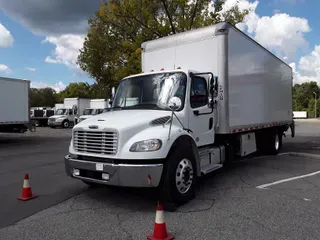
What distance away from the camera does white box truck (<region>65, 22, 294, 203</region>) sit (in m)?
5.20

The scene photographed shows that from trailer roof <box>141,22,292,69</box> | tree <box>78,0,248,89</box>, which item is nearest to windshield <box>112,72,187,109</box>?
trailer roof <box>141,22,292,69</box>

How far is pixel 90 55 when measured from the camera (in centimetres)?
2758

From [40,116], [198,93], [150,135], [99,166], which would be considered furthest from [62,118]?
[150,135]

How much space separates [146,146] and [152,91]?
5.56 ft

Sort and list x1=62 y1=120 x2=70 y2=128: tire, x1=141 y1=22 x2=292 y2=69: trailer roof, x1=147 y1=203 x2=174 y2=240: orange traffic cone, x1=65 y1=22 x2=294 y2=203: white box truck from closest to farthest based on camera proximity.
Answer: x1=147 y1=203 x2=174 y2=240: orange traffic cone → x1=65 y1=22 x2=294 y2=203: white box truck → x1=141 y1=22 x2=292 y2=69: trailer roof → x1=62 y1=120 x2=70 y2=128: tire

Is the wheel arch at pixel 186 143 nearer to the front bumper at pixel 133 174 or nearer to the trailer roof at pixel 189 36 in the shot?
the front bumper at pixel 133 174

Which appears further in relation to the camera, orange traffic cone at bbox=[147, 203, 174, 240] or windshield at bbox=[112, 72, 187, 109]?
windshield at bbox=[112, 72, 187, 109]

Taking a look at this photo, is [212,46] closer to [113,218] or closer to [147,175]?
[147,175]

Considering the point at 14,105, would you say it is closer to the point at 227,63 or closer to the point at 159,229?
the point at 227,63

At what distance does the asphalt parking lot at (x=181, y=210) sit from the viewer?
445 centimetres

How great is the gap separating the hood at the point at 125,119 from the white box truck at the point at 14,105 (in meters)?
12.8

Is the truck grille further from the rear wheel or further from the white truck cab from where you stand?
the white truck cab

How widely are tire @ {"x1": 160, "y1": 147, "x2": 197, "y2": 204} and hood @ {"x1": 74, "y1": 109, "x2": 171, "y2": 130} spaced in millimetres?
733

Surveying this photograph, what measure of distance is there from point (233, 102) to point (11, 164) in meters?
7.43
